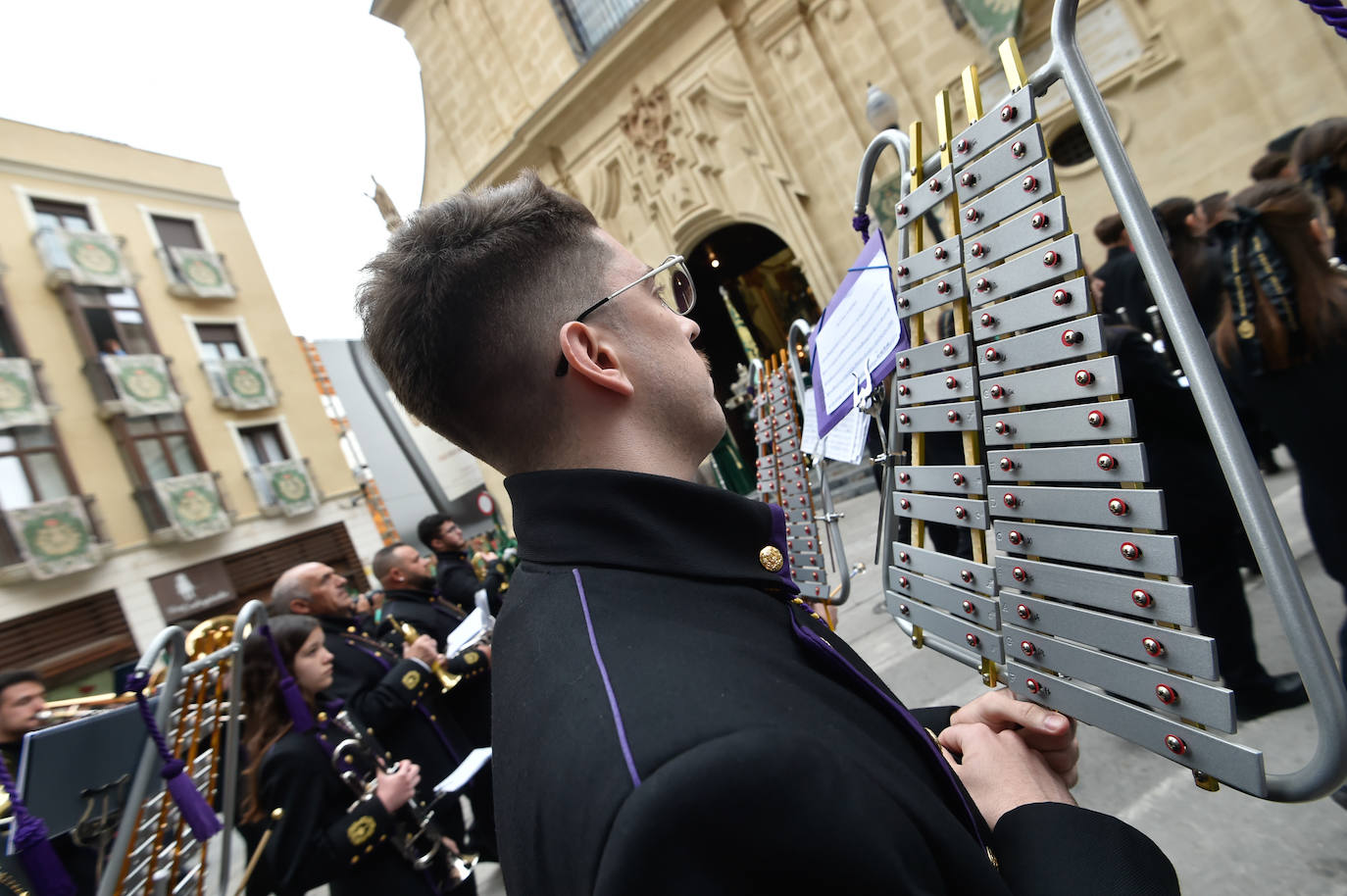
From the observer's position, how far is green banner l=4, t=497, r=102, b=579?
15.2 m

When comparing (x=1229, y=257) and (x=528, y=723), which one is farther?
(x=1229, y=257)

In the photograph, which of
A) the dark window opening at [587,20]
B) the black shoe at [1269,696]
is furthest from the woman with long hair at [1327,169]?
the dark window opening at [587,20]

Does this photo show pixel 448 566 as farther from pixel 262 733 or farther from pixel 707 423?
pixel 707 423

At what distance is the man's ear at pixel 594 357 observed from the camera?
1178mm

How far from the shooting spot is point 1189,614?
107 cm

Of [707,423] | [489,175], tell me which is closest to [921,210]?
[707,423]

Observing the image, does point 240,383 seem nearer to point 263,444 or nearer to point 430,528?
point 263,444

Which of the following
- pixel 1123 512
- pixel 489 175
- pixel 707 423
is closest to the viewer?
pixel 1123 512

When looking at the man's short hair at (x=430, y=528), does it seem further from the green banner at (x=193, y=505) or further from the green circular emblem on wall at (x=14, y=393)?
the green circular emblem on wall at (x=14, y=393)

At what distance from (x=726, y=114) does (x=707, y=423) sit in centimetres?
1077

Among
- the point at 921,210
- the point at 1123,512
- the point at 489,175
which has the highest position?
the point at 489,175

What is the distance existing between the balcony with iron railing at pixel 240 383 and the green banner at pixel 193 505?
94.6 inches

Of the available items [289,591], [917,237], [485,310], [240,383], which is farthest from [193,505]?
[917,237]

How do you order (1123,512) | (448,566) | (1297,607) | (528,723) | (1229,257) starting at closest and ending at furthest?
1. (528,723)
2. (1297,607)
3. (1123,512)
4. (1229,257)
5. (448,566)
